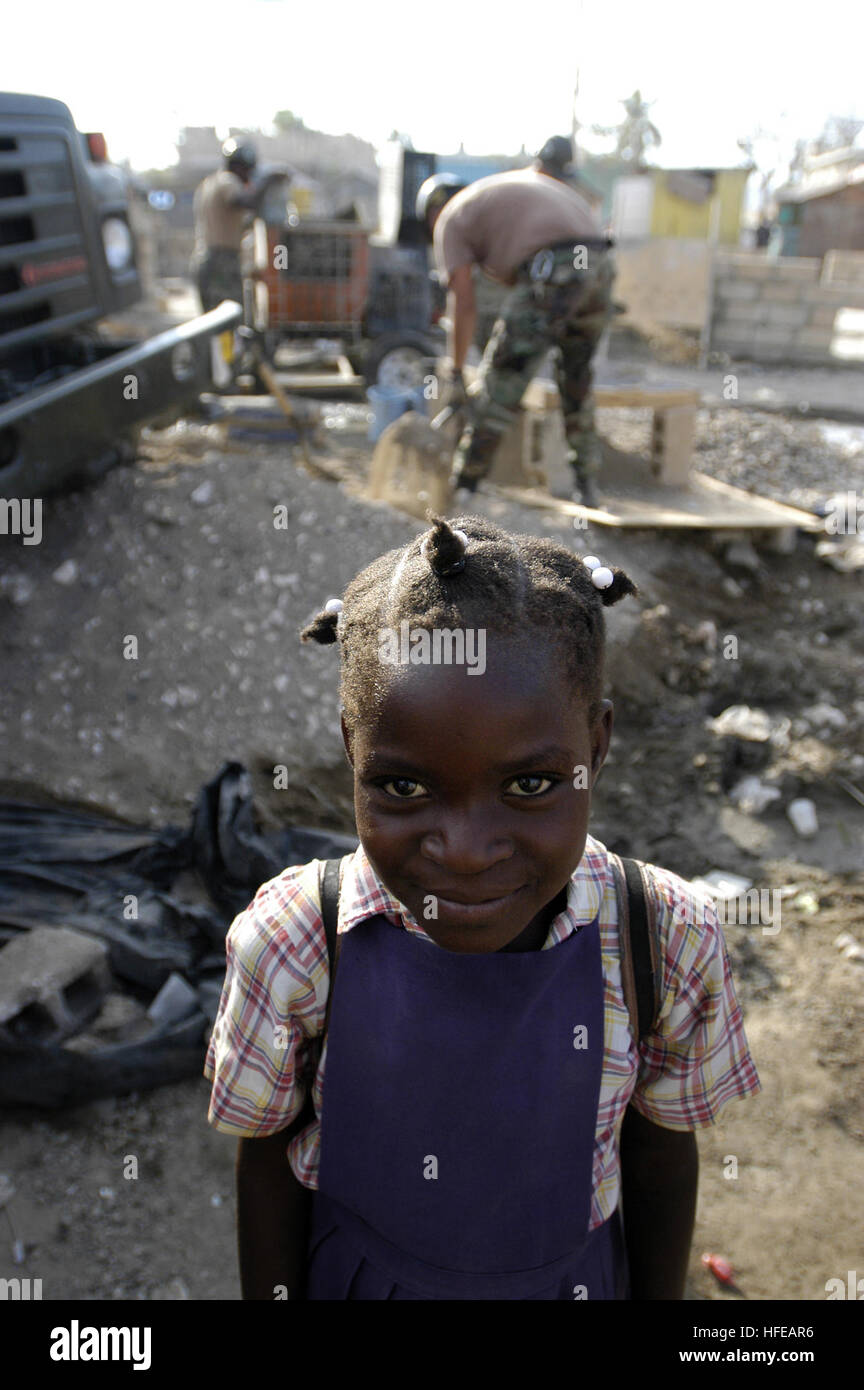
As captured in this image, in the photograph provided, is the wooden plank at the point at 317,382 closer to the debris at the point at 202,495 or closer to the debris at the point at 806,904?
the debris at the point at 202,495

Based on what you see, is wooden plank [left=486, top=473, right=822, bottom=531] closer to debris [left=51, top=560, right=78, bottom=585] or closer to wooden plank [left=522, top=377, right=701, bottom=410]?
wooden plank [left=522, top=377, right=701, bottom=410]

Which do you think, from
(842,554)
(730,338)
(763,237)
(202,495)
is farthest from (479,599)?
(763,237)

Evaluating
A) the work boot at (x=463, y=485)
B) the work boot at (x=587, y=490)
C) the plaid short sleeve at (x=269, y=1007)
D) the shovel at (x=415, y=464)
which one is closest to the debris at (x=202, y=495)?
the shovel at (x=415, y=464)

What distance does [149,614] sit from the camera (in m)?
4.22

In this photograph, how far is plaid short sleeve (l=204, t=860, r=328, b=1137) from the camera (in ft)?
3.85

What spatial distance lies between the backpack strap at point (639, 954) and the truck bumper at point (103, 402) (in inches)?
112

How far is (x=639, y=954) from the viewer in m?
1.20

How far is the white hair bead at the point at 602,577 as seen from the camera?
1.14 m

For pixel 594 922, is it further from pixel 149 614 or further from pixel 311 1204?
pixel 149 614

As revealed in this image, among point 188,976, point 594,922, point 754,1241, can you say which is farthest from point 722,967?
point 188,976

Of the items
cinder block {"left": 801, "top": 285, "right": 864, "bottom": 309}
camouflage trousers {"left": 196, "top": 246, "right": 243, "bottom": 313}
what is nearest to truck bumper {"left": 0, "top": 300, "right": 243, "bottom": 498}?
camouflage trousers {"left": 196, "top": 246, "right": 243, "bottom": 313}

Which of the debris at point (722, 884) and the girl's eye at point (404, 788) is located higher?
the girl's eye at point (404, 788)

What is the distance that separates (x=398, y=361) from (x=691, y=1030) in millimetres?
8420

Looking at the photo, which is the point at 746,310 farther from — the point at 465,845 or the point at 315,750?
the point at 465,845
